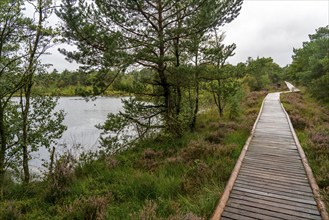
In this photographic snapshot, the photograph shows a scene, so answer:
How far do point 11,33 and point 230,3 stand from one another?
24.4ft

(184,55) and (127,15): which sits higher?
(127,15)

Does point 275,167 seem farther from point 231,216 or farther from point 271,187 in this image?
point 231,216

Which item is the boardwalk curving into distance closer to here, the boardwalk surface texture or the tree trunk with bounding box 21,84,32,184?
the boardwalk surface texture

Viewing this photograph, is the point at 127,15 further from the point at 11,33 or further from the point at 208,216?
the point at 208,216

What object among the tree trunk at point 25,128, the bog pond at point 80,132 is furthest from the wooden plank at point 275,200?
the tree trunk at point 25,128

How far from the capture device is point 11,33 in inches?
276

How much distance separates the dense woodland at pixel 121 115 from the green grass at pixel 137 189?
3 cm

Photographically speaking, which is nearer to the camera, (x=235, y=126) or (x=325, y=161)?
(x=325, y=161)

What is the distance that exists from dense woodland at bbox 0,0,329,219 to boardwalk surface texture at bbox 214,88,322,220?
34cm

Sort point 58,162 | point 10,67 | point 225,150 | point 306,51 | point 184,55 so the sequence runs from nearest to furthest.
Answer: point 58,162 < point 225,150 < point 10,67 < point 184,55 < point 306,51

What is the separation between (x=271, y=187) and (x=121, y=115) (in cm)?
578

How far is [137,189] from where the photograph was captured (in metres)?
5.16

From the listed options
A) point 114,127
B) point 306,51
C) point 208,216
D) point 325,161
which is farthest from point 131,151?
point 306,51

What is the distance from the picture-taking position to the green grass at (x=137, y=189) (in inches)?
164
